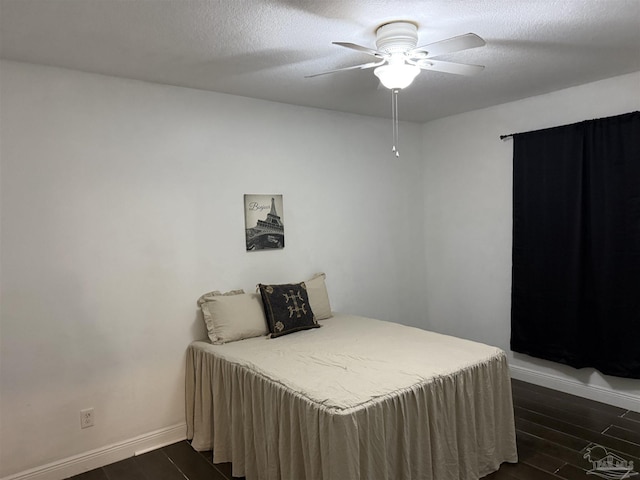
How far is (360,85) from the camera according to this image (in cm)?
Result: 326

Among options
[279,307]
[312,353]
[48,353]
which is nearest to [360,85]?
[279,307]

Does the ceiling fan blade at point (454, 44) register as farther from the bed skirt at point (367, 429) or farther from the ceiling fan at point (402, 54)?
the bed skirt at point (367, 429)

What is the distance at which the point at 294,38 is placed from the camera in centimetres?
237

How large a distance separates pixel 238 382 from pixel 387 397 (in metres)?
Result: 0.96

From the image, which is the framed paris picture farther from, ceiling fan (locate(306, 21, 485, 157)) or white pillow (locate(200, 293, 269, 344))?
ceiling fan (locate(306, 21, 485, 157))

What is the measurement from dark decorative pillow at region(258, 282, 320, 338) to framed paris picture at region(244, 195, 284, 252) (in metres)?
0.39

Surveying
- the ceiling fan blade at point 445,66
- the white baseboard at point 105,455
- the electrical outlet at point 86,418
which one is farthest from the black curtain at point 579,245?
the electrical outlet at point 86,418

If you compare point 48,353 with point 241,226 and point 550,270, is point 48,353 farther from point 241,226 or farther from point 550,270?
point 550,270

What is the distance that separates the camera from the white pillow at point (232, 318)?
309 centimetres

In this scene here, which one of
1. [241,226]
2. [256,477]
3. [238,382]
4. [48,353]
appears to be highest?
[241,226]

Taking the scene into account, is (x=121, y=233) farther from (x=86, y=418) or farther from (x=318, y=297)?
(x=318, y=297)

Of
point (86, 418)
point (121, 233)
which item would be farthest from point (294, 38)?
point (86, 418)

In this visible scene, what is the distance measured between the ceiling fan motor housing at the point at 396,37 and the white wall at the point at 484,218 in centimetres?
199

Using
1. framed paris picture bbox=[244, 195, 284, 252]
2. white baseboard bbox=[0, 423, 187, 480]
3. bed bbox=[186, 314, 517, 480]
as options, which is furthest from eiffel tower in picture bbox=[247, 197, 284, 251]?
white baseboard bbox=[0, 423, 187, 480]
